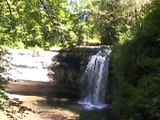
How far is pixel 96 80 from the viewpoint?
20.5m

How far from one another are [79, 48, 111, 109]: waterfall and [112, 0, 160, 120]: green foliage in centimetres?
809

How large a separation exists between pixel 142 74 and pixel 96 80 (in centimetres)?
1088

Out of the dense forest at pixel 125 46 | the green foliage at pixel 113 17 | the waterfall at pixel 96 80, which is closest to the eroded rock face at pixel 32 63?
the waterfall at pixel 96 80

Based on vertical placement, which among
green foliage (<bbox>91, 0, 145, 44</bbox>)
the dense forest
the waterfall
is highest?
green foliage (<bbox>91, 0, 145, 44</bbox>)

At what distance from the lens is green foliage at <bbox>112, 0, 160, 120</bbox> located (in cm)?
782

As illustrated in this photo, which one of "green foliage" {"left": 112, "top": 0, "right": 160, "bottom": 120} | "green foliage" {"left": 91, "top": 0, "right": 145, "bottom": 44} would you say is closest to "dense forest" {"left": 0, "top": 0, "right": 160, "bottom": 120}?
"green foliage" {"left": 112, "top": 0, "right": 160, "bottom": 120}

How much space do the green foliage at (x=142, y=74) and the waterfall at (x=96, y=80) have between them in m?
8.09

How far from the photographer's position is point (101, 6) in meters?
28.0

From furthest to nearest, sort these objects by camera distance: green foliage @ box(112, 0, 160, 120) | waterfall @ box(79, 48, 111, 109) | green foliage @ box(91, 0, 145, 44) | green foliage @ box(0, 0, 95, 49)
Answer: green foliage @ box(91, 0, 145, 44) < waterfall @ box(79, 48, 111, 109) < green foliage @ box(112, 0, 160, 120) < green foliage @ box(0, 0, 95, 49)

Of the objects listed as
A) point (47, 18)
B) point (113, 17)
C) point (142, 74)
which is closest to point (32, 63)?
point (113, 17)

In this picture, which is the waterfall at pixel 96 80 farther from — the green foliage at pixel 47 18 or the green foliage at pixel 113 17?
the green foliage at pixel 47 18

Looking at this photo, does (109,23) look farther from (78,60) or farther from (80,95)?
(80,95)

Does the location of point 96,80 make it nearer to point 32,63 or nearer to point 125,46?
point 32,63

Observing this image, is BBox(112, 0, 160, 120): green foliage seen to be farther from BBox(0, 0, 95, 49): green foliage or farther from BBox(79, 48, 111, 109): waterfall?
BBox(79, 48, 111, 109): waterfall
